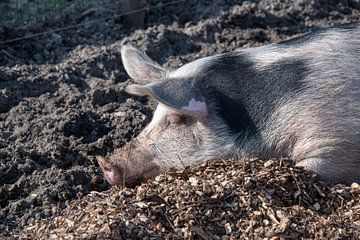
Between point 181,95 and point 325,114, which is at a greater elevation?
point 181,95

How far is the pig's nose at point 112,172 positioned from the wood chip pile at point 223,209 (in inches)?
10.7

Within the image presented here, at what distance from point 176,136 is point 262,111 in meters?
0.49

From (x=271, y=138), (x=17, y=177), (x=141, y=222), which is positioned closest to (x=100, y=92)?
(x=17, y=177)

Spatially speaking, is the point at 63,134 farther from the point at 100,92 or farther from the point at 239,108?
the point at 239,108

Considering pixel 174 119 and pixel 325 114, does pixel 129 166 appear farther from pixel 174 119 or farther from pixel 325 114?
pixel 325 114

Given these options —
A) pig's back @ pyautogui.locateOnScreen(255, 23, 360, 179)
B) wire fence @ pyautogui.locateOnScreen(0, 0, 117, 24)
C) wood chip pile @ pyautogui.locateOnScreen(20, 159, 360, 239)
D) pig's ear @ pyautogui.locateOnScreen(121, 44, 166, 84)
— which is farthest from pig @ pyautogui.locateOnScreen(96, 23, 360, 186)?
wire fence @ pyautogui.locateOnScreen(0, 0, 117, 24)

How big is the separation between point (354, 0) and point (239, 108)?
3.23 meters

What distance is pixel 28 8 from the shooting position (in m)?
7.36

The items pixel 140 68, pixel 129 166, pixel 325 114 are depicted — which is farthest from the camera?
pixel 140 68

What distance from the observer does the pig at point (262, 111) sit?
4199 mm

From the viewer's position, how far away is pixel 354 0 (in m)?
7.23

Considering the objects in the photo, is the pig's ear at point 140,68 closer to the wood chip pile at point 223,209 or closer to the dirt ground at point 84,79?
the dirt ground at point 84,79

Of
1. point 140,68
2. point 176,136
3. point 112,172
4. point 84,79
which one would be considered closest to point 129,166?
point 112,172

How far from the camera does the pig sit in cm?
420
